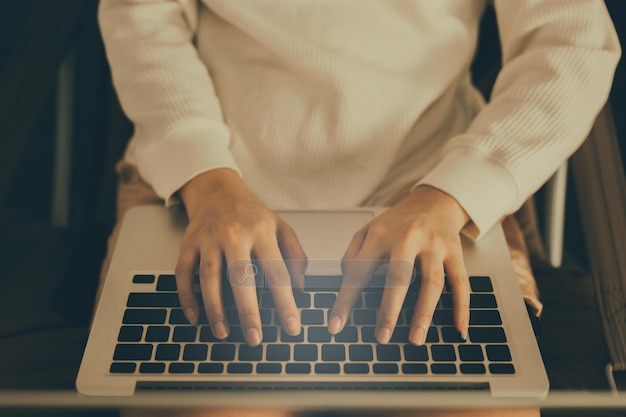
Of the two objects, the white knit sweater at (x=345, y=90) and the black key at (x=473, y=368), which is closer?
the black key at (x=473, y=368)

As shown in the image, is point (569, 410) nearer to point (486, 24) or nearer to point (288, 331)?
point (288, 331)

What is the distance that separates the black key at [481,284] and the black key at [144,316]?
0.30 metres

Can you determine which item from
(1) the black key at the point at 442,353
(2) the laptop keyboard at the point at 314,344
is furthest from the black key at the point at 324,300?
(1) the black key at the point at 442,353

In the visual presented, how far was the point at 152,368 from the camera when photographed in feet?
1.86

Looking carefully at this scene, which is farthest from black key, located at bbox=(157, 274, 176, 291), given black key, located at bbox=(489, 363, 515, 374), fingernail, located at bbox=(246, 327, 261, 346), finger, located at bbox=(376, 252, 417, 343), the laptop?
black key, located at bbox=(489, 363, 515, 374)

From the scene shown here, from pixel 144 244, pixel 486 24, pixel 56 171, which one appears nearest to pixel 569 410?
pixel 144 244

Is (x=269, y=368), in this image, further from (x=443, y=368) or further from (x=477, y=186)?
(x=477, y=186)

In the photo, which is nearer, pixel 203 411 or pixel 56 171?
pixel 203 411

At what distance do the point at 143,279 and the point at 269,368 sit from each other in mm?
170

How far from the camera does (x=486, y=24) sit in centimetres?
92

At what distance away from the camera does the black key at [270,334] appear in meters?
0.58

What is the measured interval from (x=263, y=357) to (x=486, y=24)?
61 cm

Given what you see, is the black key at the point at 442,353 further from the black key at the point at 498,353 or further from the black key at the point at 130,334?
the black key at the point at 130,334

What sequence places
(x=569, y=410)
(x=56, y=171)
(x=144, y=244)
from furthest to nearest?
(x=56, y=171) < (x=144, y=244) < (x=569, y=410)
